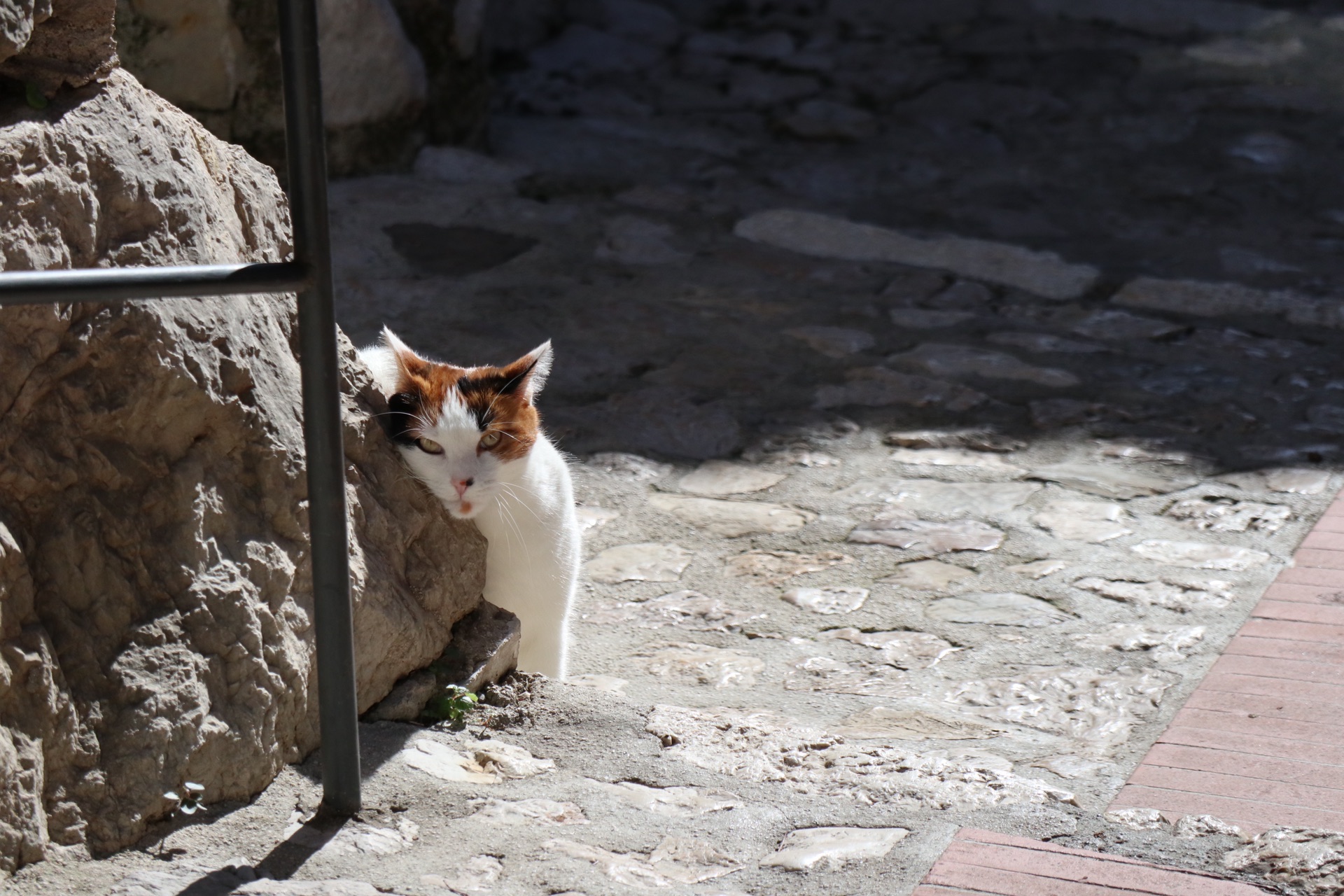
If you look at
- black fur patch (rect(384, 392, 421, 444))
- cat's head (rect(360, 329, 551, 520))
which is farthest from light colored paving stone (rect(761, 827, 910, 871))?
black fur patch (rect(384, 392, 421, 444))

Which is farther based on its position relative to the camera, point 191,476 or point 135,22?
point 135,22

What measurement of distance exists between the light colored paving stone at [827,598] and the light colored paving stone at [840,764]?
70cm

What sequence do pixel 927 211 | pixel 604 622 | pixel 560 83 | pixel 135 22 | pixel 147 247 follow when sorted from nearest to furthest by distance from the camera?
pixel 147 247
pixel 604 622
pixel 135 22
pixel 927 211
pixel 560 83

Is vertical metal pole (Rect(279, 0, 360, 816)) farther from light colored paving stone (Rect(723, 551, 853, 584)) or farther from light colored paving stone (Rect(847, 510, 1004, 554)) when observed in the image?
light colored paving stone (Rect(847, 510, 1004, 554))

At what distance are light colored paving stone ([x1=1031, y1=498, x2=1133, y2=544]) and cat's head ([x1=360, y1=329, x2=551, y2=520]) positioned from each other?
1556mm

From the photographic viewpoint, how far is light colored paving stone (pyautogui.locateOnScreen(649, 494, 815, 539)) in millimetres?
3736

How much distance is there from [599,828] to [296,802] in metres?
0.44

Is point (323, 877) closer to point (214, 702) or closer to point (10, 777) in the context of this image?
point (214, 702)

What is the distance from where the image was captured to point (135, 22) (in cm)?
507

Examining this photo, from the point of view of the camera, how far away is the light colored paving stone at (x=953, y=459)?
408cm

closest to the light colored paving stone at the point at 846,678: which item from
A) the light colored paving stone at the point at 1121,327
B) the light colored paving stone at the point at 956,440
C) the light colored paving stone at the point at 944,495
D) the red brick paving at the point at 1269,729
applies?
the red brick paving at the point at 1269,729

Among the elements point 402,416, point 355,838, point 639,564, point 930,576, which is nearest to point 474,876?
point 355,838

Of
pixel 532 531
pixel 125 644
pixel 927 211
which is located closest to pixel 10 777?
pixel 125 644

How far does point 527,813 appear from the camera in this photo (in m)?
2.14
